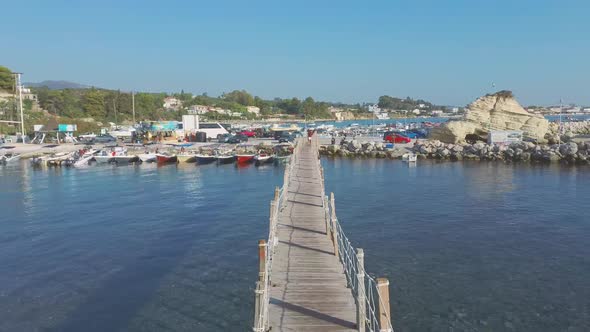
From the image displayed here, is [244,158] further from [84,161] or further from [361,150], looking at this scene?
[84,161]

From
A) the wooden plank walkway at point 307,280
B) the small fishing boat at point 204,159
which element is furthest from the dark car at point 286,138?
the wooden plank walkway at point 307,280

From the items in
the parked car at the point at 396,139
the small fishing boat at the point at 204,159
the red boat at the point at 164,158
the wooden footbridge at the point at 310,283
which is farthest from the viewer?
the parked car at the point at 396,139

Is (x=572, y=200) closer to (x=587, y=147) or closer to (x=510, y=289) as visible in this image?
(x=510, y=289)

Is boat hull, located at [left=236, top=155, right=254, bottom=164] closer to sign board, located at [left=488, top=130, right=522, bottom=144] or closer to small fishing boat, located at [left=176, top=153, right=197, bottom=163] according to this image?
small fishing boat, located at [left=176, top=153, right=197, bottom=163]

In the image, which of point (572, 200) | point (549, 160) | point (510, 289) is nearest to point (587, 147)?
point (549, 160)

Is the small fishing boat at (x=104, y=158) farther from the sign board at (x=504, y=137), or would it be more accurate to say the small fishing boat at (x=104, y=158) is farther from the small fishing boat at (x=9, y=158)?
the sign board at (x=504, y=137)

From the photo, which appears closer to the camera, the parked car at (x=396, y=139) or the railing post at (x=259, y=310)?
the railing post at (x=259, y=310)

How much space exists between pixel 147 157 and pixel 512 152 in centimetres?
4552

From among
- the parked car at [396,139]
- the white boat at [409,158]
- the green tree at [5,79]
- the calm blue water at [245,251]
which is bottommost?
the calm blue water at [245,251]

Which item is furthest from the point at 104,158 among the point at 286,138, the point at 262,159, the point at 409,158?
the point at 409,158

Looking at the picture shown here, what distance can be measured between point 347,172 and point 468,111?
3060 centimetres

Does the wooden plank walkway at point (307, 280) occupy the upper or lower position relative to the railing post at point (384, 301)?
lower

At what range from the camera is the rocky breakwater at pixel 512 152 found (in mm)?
53594

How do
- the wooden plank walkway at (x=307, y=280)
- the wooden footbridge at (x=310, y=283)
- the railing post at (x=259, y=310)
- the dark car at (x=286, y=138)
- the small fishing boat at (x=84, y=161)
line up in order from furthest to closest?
the dark car at (x=286, y=138) → the small fishing boat at (x=84, y=161) → the wooden plank walkway at (x=307, y=280) → the wooden footbridge at (x=310, y=283) → the railing post at (x=259, y=310)
